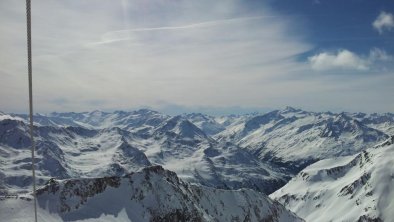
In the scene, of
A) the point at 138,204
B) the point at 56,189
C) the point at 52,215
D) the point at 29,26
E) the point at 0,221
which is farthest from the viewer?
the point at 138,204

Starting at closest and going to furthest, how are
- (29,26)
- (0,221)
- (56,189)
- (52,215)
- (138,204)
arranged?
(29,26) → (0,221) → (52,215) → (56,189) → (138,204)

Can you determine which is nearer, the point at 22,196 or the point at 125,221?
the point at 22,196

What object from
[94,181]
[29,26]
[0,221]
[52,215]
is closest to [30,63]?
[29,26]

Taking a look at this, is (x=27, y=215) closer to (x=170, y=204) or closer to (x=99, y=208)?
(x=99, y=208)

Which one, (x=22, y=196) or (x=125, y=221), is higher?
(x=22, y=196)

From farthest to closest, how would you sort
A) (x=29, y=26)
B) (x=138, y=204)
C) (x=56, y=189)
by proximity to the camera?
(x=138, y=204)
(x=56, y=189)
(x=29, y=26)

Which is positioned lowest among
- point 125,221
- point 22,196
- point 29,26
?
point 125,221

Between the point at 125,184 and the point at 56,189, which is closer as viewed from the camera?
the point at 56,189

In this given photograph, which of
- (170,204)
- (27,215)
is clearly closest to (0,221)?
(27,215)

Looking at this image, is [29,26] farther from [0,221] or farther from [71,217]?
[71,217]
